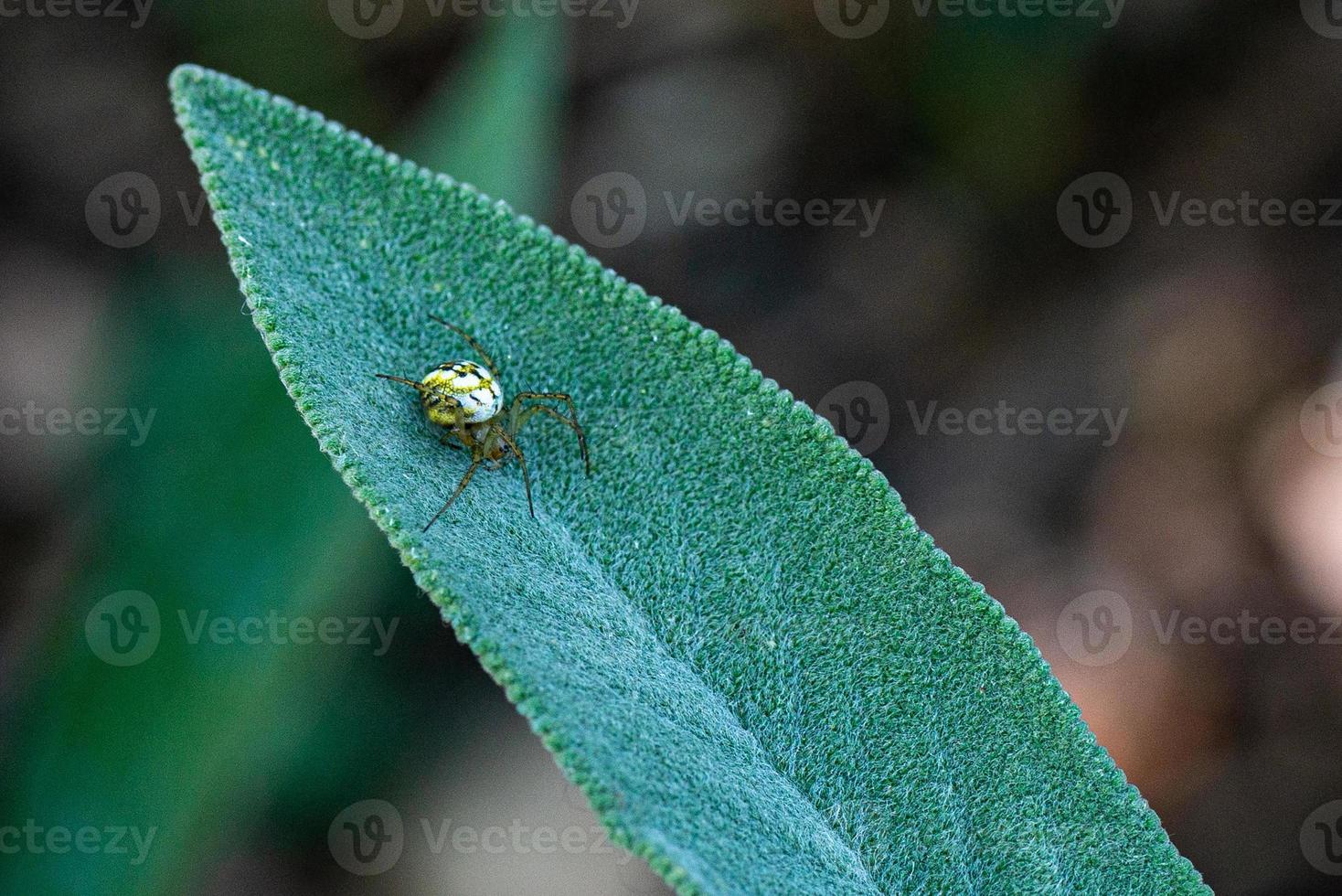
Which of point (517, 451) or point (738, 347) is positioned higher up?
point (738, 347)

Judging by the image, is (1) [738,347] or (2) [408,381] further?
(1) [738,347]

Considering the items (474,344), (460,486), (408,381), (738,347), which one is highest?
(738,347)

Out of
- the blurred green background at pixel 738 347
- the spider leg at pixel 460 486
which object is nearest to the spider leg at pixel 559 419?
the spider leg at pixel 460 486

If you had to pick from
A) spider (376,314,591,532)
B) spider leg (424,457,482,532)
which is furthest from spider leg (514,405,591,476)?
spider leg (424,457,482,532)

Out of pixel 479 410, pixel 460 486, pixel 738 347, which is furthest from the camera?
pixel 738 347

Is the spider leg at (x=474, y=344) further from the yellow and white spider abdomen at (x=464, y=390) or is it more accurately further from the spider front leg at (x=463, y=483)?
the spider front leg at (x=463, y=483)

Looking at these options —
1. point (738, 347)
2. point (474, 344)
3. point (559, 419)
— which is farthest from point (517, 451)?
point (738, 347)

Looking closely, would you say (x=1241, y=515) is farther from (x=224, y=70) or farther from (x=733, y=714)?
(x=224, y=70)

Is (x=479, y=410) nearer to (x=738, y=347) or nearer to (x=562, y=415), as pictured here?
(x=562, y=415)

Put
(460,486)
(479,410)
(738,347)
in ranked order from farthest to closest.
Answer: (738,347) < (479,410) < (460,486)
